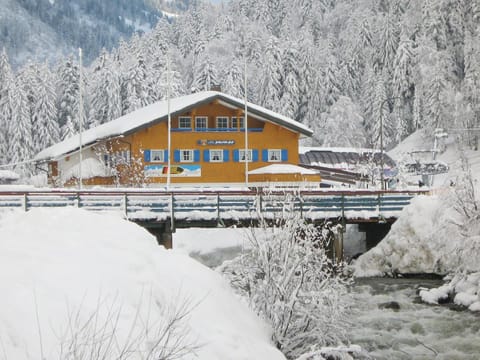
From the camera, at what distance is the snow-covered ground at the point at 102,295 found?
636 centimetres

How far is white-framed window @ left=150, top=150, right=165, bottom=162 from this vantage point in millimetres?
40500

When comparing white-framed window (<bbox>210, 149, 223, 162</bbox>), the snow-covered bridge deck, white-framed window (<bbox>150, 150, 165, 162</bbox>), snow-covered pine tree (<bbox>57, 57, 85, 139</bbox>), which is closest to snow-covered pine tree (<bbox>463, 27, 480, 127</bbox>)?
white-framed window (<bbox>210, 149, 223, 162</bbox>)

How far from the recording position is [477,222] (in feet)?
66.9

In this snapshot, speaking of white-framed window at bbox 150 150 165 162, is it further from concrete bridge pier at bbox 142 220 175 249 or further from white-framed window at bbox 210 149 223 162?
concrete bridge pier at bbox 142 220 175 249

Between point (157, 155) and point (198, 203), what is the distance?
16.2m

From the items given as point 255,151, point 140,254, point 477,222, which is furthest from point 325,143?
point 140,254

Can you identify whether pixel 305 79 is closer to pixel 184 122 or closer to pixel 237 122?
pixel 237 122

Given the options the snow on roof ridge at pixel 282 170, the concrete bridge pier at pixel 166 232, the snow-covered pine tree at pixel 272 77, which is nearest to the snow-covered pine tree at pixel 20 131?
the snow-covered pine tree at pixel 272 77

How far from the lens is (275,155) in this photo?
42.3m

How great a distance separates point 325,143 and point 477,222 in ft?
183

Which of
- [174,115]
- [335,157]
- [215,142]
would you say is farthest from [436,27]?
[174,115]

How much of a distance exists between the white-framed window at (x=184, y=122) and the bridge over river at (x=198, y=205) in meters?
15.7

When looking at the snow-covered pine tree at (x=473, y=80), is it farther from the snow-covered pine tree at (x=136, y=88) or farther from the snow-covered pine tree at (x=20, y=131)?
the snow-covered pine tree at (x=20, y=131)

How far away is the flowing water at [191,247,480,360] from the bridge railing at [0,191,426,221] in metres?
4.18
